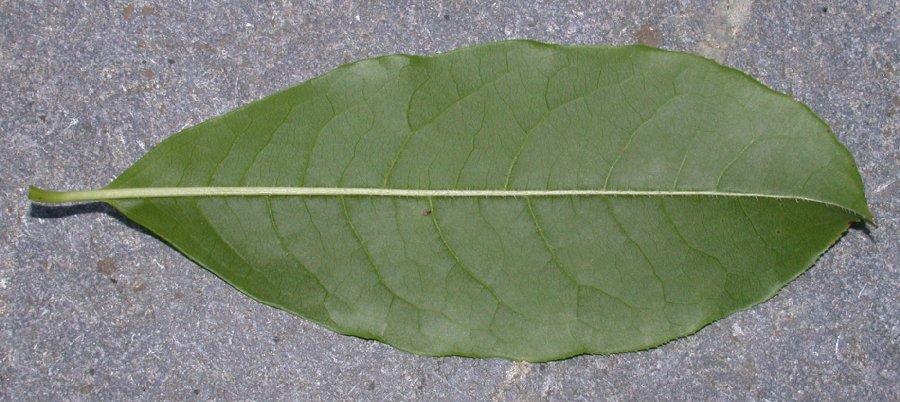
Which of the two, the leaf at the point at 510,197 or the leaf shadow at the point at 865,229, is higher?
the leaf at the point at 510,197

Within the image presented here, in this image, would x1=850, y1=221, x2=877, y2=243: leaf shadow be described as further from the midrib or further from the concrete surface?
the midrib

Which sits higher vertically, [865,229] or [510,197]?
[510,197]

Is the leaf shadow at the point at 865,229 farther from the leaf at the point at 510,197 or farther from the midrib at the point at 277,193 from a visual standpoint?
the midrib at the point at 277,193

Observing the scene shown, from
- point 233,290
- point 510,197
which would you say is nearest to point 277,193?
point 233,290

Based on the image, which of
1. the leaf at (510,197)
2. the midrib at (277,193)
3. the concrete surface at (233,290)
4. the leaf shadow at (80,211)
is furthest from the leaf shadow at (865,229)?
the leaf shadow at (80,211)

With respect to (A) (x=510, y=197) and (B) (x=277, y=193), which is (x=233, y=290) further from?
(A) (x=510, y=197)

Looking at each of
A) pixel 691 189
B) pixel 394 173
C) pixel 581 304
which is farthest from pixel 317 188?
pixel 691 189

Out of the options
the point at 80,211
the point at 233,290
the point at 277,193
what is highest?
the point at 277,193
